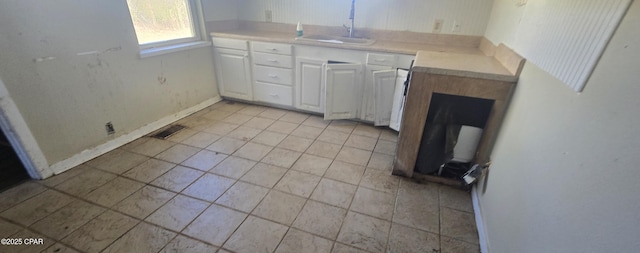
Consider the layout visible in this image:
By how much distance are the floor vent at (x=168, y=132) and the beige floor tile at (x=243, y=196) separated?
112 centimetres

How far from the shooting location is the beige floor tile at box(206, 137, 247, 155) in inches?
93.2

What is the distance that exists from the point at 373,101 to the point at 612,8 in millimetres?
1927

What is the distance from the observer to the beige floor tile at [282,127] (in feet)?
9.00

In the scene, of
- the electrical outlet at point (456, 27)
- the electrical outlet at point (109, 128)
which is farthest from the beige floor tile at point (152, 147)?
the electrical outlet at point (456, 27)

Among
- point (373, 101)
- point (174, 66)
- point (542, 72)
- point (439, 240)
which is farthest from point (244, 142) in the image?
point (542, 72)

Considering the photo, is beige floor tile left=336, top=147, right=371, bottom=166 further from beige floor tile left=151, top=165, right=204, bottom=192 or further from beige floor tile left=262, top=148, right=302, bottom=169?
beige floor tile left=151, top=165, right=204, bottom=192

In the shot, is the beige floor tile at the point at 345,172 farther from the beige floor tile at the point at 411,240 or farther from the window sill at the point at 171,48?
the window sill at the point at 171,48

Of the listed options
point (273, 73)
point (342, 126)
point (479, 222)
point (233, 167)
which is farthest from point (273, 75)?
point (479, 222)

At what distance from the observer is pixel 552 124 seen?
108 cm

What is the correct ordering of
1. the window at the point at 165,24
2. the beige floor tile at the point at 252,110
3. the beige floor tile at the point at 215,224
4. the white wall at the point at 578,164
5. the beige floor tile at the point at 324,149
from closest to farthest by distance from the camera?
the white wall at the point at 578,164 → the beige floor tile at the point at 215,224 → the beige floor tile at the point at 324,149 → the window at the point at 165,24 → the beige floor tile at the point at 252,110

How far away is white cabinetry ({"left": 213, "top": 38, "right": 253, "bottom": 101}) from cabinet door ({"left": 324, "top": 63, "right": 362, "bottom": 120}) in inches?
39.6

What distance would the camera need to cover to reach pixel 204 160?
2.22 m

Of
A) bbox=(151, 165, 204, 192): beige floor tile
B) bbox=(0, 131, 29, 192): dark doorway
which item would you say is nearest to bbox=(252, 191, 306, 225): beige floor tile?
bbox=(151, 165, 204, 192): beige floor tile

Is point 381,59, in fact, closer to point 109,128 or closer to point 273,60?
point 273,60
